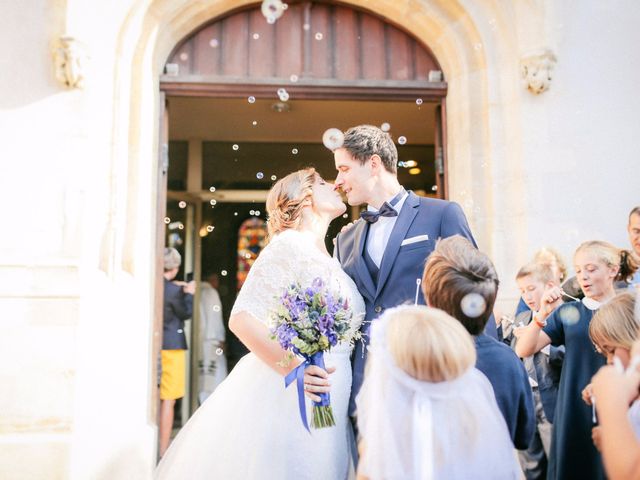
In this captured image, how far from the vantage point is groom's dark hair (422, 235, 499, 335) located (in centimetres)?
186

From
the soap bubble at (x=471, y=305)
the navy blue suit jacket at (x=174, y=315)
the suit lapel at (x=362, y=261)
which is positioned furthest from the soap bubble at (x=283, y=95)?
the soap bubble at (x=471, y=305)

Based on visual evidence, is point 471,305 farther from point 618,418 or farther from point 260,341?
point 260,341

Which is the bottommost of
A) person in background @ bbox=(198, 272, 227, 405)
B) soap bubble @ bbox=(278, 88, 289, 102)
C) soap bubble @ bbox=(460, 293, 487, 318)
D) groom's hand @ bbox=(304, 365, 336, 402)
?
person in background @ bbox=(198, 272, 227, 405)

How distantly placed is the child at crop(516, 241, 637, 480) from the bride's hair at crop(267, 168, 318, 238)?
1154mm

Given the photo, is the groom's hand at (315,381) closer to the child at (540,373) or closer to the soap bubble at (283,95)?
the child at (540,373)

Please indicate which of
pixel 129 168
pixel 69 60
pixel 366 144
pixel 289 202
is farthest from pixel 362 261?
pixel 69 60

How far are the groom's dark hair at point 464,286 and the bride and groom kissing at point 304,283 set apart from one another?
0.48 meters

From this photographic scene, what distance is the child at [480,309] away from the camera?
1861 millimetres

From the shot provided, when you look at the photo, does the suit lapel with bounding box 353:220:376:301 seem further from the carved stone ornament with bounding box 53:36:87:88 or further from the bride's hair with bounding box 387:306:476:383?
the carved stone ornament with bounding box 53:36:87:88

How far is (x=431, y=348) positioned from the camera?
1.57 meters

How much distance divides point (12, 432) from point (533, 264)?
11.2ft

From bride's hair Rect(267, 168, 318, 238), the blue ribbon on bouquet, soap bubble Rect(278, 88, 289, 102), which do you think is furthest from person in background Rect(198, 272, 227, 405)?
the blue ribbon on bouquet

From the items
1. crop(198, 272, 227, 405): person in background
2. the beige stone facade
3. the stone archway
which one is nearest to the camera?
the beige stone facade

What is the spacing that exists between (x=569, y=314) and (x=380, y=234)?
960mm
